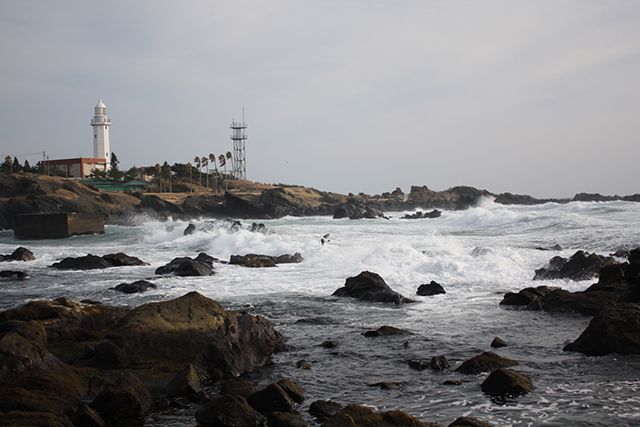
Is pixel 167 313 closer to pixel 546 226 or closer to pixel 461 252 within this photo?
pixel 461 252

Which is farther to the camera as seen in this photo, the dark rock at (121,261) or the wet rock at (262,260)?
the dark rock at (121,261)

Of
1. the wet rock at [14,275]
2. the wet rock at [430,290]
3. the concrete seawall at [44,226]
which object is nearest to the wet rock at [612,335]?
the wet rock at [430,290]

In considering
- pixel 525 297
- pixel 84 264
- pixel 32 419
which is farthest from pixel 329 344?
pixel 84 264

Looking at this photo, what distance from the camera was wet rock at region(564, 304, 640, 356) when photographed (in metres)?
11.2

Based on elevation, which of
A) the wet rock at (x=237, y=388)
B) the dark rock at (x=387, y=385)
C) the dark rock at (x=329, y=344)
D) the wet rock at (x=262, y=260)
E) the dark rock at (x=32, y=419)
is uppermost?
the wet rock at (x=262, y=260)

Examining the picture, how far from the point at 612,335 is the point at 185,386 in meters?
7.49

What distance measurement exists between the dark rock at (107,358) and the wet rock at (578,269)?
50.0ft

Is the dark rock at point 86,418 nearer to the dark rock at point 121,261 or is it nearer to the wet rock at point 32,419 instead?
the wet rock at point 32,419

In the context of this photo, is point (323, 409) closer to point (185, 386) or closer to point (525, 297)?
point (185, 386)

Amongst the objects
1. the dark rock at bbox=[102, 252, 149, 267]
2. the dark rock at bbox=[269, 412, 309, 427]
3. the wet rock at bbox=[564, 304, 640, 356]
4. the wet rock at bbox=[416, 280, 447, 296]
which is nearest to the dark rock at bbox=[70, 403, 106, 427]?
the dark rock at bbox=[269, 412, 309, 427]

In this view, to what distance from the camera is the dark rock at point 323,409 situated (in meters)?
8.27

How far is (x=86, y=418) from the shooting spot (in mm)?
7793

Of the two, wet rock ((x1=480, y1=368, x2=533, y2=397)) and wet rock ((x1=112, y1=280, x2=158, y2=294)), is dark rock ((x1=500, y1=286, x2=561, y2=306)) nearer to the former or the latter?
wet rock ((x1=480, y1=368, x2=533, y2=397))

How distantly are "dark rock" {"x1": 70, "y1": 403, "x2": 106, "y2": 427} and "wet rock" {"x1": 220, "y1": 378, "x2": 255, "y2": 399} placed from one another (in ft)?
6.59
